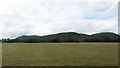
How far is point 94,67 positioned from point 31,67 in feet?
14.3

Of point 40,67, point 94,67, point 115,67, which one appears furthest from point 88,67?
point 40,67

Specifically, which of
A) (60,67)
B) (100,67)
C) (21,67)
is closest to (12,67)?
(21,67)

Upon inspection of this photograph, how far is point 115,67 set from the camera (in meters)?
17.1

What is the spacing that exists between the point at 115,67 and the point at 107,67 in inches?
24.1

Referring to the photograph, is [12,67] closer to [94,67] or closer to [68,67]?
[68,67]

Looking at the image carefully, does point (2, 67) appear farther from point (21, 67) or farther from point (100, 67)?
point (100, 67)

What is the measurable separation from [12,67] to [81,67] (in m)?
4.69

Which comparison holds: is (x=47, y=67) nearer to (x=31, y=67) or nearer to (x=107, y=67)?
(x=31, y=67)

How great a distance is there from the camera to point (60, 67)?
686 inches

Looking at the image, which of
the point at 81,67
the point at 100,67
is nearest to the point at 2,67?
the point at 81,67

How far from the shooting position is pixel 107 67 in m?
17.5

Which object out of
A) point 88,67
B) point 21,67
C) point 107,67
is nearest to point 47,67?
point 21,67

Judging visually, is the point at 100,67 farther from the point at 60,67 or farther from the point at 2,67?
the point at 2,67

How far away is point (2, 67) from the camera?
16828mm
